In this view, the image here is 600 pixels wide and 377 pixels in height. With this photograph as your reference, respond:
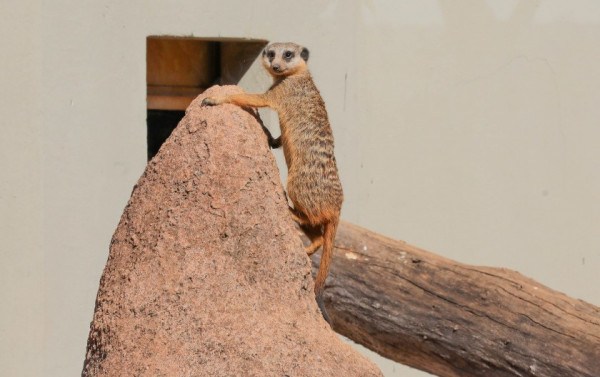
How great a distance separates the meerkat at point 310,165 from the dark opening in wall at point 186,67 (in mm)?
2109

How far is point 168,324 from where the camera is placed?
2977 mm

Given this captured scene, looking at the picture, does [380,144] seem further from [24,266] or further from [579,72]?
A: [24,266]

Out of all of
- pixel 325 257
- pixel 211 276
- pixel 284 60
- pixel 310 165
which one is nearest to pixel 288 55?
pixel 284 60

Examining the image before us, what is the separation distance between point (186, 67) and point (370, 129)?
938 mm

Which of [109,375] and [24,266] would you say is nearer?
[109,375]

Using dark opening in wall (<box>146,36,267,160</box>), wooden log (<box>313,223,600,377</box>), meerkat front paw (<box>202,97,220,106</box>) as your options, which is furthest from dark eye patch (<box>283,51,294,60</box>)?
dark opening in wall (<box>146,36,267,160</box>)

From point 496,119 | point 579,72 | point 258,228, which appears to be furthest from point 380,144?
point 258,228

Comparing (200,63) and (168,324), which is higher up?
(200,63)

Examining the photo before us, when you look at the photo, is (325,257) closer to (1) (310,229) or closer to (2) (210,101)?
(1) (310,229)

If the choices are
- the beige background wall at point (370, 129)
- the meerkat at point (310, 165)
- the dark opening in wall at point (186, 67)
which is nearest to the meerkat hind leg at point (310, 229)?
the meerkat at point (310, 165)

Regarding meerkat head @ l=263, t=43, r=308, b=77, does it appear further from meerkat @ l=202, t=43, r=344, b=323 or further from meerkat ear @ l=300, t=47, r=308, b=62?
meerkat @ l=202, t=43, r=344, b=323

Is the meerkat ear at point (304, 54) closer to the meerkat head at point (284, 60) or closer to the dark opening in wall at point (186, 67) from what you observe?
the meerkat head at point (284, 60)

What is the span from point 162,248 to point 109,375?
1.03 ft

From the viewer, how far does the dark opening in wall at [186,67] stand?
6.26m
